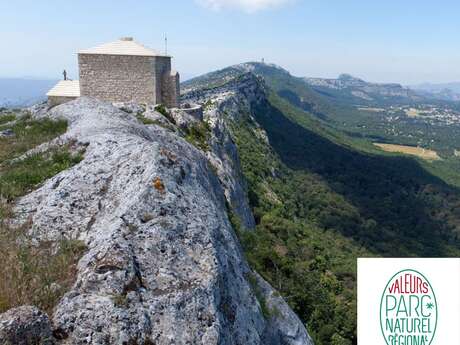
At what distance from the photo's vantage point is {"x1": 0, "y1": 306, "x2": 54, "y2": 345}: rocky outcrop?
4.49 meters

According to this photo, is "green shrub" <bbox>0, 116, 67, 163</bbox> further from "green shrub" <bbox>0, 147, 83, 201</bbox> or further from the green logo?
the green logo

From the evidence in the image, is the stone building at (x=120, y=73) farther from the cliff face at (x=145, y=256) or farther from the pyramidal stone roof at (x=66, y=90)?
the cliff face at (x=145, y=256)

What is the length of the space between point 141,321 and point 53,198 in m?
3.63

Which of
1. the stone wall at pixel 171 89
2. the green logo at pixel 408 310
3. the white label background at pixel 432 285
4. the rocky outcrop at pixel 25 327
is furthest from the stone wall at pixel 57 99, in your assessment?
the green logo at pixel 408 310

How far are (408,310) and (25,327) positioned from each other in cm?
555

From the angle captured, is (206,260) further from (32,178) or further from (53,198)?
(32,178)

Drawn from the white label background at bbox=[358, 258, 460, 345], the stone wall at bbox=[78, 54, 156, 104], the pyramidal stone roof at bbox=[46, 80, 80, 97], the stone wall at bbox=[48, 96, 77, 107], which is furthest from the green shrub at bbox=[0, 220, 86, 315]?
the pyramidal stone roof at bbox=[46, 80, 80, 97]

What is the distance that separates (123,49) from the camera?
22797mm

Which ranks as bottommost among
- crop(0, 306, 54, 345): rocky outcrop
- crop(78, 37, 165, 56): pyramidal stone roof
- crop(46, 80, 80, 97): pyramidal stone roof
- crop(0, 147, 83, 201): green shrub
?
crop(0, 306, 54, 345): rocky outcrop

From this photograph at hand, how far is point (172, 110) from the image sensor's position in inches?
971

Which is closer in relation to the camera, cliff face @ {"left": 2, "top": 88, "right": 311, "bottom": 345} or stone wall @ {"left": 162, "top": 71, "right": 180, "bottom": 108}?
cliff face @ {"left": 2, "top": 88, "right": 311, "bottom": 345}

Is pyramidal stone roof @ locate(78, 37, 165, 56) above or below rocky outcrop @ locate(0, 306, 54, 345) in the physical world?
above

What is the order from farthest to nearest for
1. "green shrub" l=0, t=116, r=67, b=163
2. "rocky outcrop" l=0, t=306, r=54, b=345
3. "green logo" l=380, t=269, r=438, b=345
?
"green shrub" l=0, t=116, r=67, b=163, "green logo" l=380, t=269, r=438, b=345, "rocky outcrop" l=0, t=306, r=54, b=345

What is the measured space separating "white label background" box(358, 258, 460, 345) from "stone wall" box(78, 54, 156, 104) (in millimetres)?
18870
